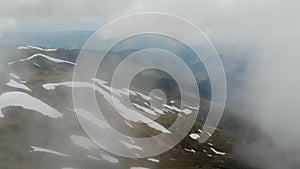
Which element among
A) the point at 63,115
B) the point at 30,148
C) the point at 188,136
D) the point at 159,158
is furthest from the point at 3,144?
the point at 188,136

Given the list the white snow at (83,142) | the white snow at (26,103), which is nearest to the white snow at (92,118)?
the white snow at (26,103)

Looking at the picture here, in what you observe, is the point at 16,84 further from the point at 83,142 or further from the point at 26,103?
the point at 83,142

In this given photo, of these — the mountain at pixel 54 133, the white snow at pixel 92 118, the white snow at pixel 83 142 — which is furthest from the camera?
the white snow at pixel 92 118

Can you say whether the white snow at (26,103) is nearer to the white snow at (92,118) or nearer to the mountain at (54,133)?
the mountain at (54,133)

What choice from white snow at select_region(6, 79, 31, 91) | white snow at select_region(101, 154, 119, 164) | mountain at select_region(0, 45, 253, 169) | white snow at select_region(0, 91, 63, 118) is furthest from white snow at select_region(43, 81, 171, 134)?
white snow at select_region(101, 154, 119, 164)

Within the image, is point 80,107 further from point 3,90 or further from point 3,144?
point 3,144

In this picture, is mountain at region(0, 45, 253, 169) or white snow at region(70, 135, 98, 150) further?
white snow at region(70, 135, 98, 150)

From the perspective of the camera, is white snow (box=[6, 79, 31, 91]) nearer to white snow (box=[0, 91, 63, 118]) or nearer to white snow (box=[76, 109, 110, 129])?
white snow (box=[0, 91, 63, 118])

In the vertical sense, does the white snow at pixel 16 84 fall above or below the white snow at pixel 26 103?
above
